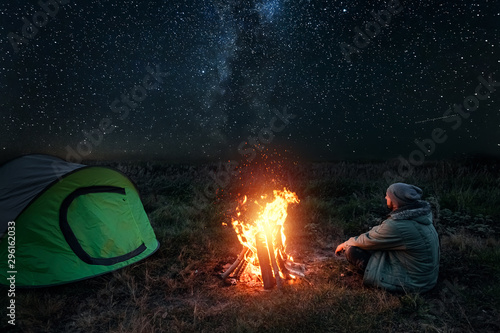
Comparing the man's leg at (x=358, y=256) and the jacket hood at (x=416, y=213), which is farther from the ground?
the jacket hood at (x=416, y=213)

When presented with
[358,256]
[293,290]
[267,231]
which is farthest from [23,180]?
[358,256]

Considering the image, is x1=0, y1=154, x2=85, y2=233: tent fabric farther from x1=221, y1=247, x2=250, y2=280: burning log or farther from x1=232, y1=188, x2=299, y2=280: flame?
x1=232, y1=188, x2=299, y2=280: flame

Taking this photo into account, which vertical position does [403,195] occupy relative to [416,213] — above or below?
above

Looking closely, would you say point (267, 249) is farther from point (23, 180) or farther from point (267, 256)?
point (23, 180)

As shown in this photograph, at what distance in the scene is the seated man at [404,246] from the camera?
413cm

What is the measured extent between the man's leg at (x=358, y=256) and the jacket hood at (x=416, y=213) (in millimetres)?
940

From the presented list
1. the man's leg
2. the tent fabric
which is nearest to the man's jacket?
the man's leg

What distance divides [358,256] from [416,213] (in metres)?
1.22

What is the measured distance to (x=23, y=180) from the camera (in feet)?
17.5

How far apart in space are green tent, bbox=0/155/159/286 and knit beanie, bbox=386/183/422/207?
4740mm

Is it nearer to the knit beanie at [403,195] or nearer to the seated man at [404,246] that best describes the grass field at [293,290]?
the seated man at [404,246]

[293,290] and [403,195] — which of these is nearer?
[403,195]

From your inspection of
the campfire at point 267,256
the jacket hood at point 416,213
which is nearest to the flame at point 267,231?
the campfire at point 267,256

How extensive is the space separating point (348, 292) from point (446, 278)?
6.26 ft
